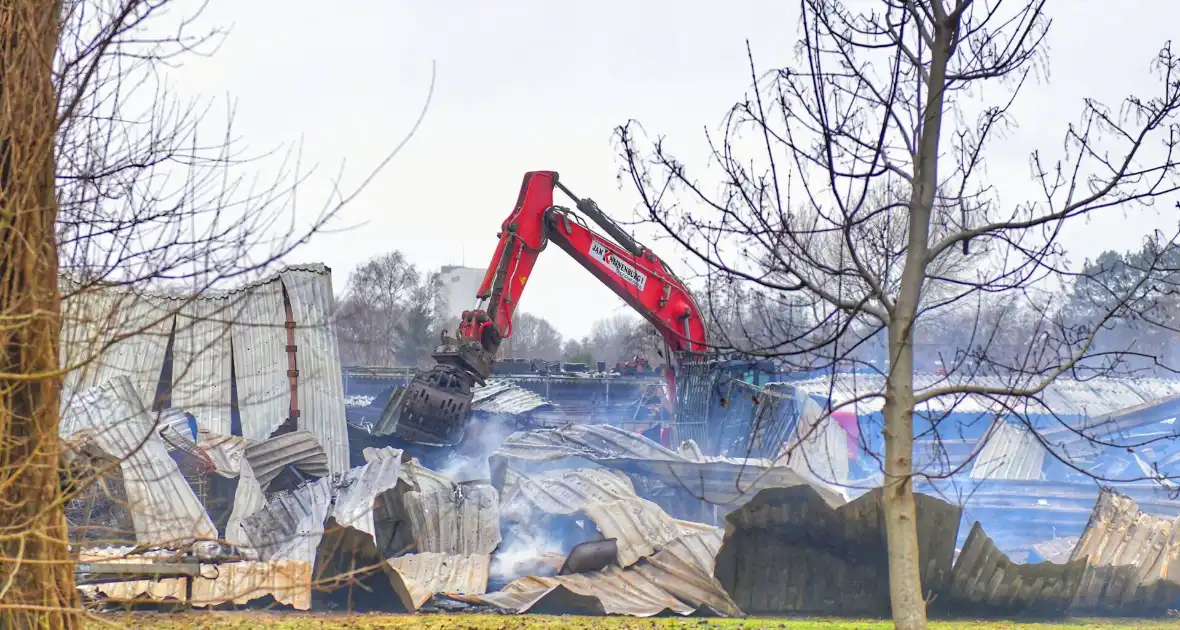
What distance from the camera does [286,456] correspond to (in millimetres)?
14695

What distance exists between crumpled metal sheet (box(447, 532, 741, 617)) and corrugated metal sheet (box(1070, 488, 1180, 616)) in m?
3.90

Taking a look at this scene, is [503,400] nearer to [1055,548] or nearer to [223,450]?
[223,450]

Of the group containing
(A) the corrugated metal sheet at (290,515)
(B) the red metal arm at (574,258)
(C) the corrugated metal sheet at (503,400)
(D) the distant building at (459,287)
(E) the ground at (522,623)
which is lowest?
(E) the ground at (522,623)

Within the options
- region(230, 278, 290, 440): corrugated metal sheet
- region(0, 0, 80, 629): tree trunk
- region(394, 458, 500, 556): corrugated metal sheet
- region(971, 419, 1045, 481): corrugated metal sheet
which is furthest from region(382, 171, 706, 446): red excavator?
region(0, 0, 80, 629): tree trunk

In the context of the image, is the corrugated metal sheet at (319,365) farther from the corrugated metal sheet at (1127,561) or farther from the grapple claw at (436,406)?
the corrugated metal sheet at (1127,561)

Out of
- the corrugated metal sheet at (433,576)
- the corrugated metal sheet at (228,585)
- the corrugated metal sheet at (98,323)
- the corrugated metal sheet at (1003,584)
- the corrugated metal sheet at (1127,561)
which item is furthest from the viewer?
the corrugated metal sheet at (1127,561)

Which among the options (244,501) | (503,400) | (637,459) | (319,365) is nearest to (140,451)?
(244,501)

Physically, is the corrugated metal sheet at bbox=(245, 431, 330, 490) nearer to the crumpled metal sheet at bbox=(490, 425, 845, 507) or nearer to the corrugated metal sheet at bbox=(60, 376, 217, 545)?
the corrugated metal sheet at bbox=(60, 376, 217, 545)

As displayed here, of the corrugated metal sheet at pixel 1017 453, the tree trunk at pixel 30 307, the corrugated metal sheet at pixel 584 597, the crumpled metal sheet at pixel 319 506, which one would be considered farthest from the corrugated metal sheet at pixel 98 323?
the corrugated metal sheet at pixel 1017 453

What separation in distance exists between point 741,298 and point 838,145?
948 mm

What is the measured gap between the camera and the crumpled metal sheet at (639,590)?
35.0 feet

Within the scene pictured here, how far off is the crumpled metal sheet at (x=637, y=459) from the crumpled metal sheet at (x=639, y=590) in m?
1.45

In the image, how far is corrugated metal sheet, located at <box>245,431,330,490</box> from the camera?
14.3 m

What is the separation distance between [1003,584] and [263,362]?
1136 centimetres
